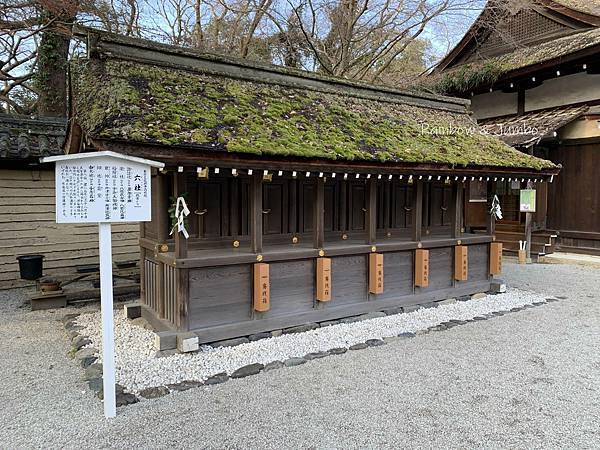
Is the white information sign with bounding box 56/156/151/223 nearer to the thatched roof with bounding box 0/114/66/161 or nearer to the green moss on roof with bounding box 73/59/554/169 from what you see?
the green moss on roof with bounding box 73/59/554/169

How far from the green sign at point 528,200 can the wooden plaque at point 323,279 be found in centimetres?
692

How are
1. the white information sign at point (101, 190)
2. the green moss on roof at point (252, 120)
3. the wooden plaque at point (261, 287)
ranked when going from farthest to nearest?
the wooden plaque at point (261, 287)
the green moss on roof at point (252, 120)
the white information sign at point (101, 190)

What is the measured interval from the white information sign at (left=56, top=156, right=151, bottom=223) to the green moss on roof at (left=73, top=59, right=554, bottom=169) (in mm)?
642

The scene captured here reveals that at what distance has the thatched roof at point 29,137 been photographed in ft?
25.9

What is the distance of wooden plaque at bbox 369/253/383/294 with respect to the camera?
21.0ft

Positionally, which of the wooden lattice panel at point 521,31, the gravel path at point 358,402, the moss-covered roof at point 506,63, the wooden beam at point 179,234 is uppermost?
the wooden lattice panel at point 521,31

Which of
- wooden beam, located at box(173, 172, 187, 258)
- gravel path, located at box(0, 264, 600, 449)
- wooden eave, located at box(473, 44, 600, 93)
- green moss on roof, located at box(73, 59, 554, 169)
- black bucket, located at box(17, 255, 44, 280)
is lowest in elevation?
gravel path, located at box(0, 264, 600, 449)

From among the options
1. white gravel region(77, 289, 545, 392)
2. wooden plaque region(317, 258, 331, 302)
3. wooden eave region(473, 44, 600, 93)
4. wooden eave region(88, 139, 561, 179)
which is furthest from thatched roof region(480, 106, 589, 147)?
wooden plaque region(317, 258, 331, 302)

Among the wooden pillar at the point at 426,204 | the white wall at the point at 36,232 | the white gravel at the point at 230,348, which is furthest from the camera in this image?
the white wall at the point at 36,232

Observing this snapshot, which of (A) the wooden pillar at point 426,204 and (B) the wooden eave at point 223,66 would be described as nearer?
(B) the wooden eave at point 223,66

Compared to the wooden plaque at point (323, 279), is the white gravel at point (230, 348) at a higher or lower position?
lower

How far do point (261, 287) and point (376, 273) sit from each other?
2007mm

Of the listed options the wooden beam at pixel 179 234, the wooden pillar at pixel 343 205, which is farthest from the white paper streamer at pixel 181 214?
the wooden pillar at pixel 343 205

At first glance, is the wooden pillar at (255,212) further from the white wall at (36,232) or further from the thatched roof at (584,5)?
the thatched roof at (584,5)
